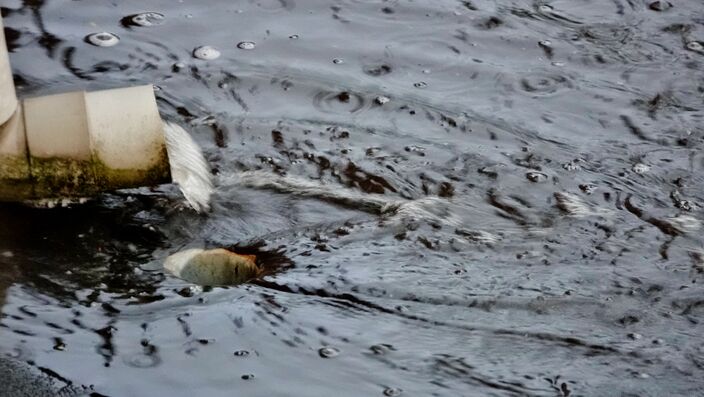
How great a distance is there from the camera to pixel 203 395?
12.8 feet

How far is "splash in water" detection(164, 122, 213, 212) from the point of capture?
17.2 ft

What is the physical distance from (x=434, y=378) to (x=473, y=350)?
0.88 feet

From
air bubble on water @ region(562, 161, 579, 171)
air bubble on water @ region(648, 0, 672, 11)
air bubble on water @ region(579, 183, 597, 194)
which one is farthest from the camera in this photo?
air bubble on water @ region(648, 0, 672, 11)

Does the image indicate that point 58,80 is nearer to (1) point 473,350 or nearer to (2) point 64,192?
(2) point 64,192

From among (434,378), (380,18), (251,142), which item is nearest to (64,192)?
(251,142)

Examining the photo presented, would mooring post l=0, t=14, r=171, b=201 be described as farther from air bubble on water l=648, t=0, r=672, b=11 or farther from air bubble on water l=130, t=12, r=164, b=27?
air bubble on water l=648, t=0, r=672, b=11

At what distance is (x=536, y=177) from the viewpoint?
5.60 metres

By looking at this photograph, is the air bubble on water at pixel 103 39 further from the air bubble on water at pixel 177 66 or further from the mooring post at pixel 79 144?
the mooring post at pixel 79 144

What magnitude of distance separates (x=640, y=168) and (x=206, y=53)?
274 centimetres

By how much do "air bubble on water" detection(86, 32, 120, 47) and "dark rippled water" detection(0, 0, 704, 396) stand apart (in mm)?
63

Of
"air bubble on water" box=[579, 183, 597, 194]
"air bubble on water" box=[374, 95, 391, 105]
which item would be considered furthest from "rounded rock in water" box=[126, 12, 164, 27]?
"air bubble on water" box=[579, 183, 597, 194]

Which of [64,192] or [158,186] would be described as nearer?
[64,192]

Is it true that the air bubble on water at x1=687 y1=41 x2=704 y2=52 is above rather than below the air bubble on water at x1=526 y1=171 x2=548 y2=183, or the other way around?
above

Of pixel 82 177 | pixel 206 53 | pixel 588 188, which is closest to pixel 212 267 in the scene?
pixel 82 177
